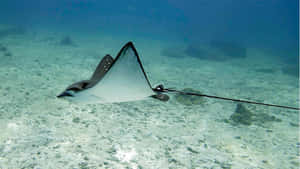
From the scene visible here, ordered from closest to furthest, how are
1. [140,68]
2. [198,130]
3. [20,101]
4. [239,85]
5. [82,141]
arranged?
[140,68] → [82,141] → [198,130] → [20,101] → [239,85]

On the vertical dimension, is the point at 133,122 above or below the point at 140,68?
below

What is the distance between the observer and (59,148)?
3227 mm

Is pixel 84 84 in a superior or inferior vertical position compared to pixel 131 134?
superior

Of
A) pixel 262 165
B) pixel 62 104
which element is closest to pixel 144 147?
pixel 262 165

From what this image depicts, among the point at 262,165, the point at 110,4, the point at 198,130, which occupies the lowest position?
the point at 262,165

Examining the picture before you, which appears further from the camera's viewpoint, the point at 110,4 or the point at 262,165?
the point at 110,4

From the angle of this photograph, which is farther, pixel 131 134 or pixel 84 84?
pixel 131 134

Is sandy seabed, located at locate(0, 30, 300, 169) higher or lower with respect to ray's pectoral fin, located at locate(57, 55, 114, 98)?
lower

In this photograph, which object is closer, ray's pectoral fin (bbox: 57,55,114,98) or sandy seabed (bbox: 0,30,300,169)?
ray's pectoral fin (bbox: 57,55,114,98)

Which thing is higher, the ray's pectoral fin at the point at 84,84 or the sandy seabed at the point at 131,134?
the ray's pectoral fin at the point at 84,84

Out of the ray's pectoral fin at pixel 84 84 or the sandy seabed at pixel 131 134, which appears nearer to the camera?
the ray's pectoral fin at pixel 84 84

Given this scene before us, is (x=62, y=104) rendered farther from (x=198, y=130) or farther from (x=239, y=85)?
(x=239, y=85)

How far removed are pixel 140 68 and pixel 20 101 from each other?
4.37 m

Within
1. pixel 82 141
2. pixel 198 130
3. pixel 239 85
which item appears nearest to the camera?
pixel 82 141
